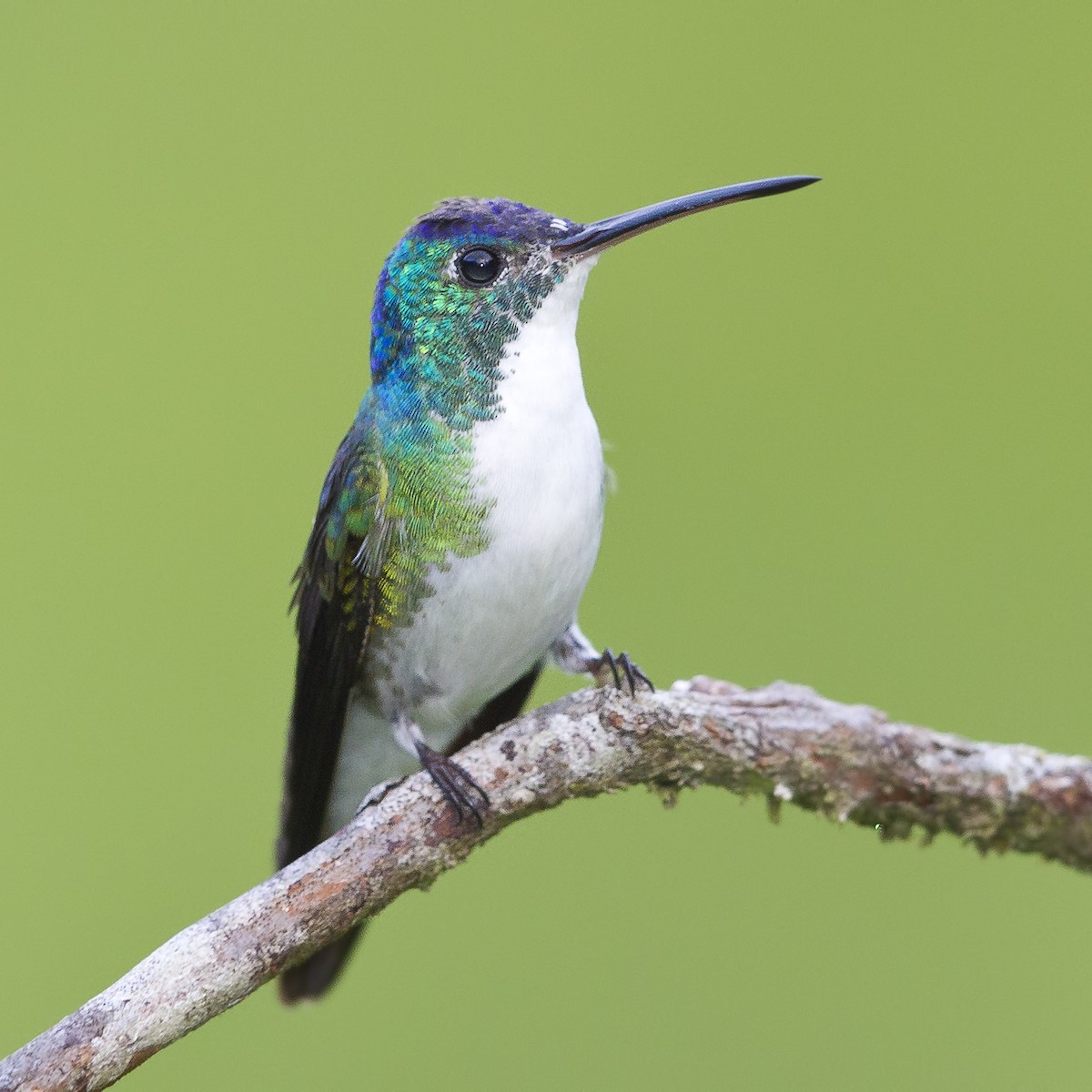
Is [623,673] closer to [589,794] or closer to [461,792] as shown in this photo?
[589,794]

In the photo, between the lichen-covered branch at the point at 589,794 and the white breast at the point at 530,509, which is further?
the white breast at the point at 530,509

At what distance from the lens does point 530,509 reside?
2764 millimetres

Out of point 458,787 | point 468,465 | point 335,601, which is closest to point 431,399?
point 468,465

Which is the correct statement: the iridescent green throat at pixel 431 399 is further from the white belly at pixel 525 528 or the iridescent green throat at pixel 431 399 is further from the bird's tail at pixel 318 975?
the bird's tail at pixel 318 975

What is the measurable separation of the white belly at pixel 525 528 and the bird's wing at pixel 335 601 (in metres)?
0.08

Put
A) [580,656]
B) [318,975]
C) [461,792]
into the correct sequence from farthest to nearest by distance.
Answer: [318,975]
[580,656]
[461,792]

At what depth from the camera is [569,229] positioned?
282cm

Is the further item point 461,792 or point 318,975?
point 318,975

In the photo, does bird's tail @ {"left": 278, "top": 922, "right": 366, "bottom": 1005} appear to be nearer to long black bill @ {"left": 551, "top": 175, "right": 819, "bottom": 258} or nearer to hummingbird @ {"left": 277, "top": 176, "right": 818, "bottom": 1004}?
hummingbird @ {"left": 277, "top": 176, "right": 818, "bottom": 1004}

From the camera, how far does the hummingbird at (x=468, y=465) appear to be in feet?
9.11

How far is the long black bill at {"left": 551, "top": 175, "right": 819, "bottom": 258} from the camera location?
2781 mm

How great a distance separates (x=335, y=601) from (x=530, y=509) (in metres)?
0.53

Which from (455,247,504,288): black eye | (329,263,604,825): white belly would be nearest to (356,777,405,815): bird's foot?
(329,263,604,825): white belly

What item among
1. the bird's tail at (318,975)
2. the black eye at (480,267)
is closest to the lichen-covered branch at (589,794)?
the black eye at (480,267)
